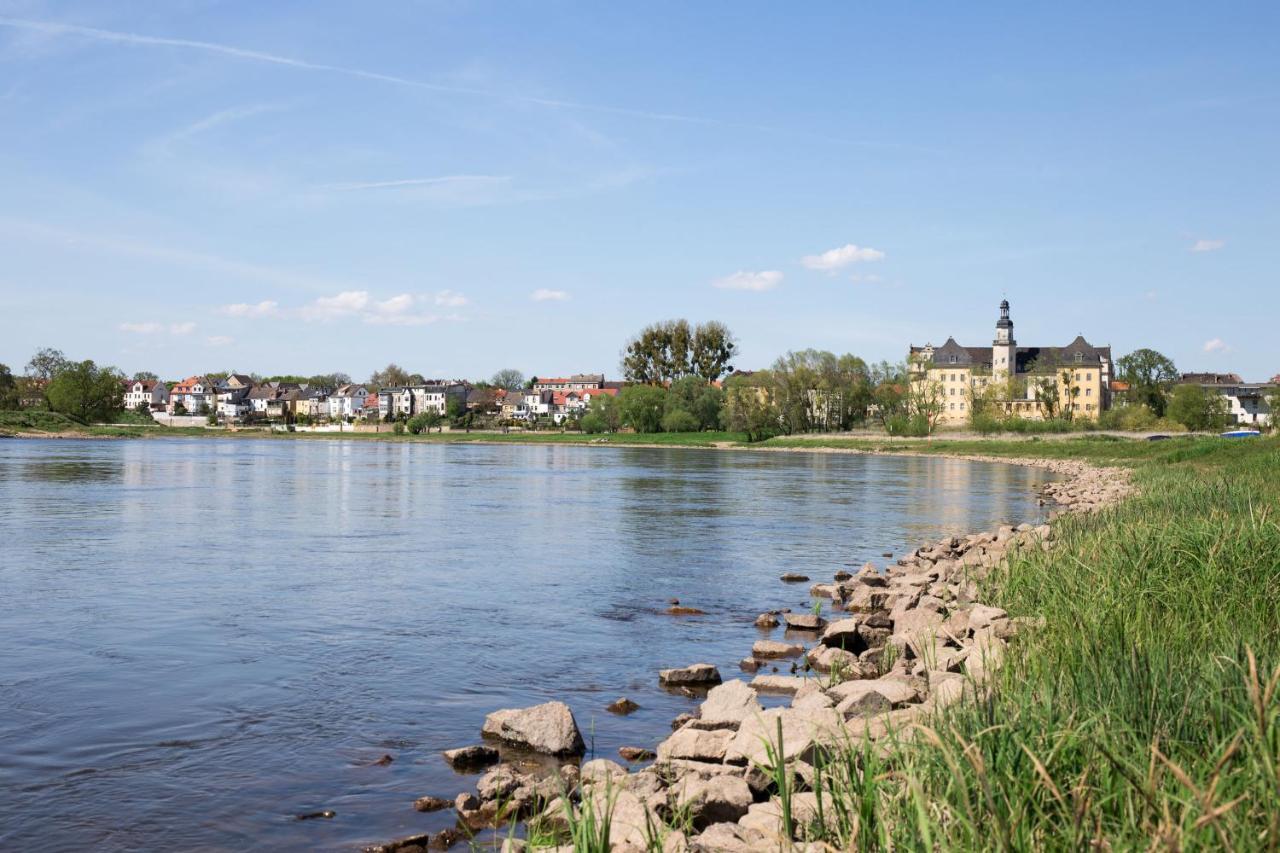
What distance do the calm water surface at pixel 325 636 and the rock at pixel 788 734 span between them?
2.01m

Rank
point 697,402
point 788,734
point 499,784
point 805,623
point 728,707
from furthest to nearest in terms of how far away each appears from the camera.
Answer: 1. point 697,402
2. point 805,623
3. point 728,707
4. point 499,784
5. point 788,734

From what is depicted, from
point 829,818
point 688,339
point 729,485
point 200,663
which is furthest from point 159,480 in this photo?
point 688,339

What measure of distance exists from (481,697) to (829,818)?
6634 mm

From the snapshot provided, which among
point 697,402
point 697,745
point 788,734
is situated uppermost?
point 697,402

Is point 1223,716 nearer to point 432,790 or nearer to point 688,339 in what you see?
point 432,790

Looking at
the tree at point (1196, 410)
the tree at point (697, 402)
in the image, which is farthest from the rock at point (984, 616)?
the tree at point (697, 402)

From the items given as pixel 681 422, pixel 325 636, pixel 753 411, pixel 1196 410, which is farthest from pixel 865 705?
pixel 681 422

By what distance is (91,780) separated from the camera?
9227mm

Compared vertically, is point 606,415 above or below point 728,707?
above

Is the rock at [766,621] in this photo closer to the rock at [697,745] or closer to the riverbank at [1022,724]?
the riverbank at [1022,724]

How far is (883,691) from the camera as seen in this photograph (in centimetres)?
919

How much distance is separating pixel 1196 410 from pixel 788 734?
12050 centimetres

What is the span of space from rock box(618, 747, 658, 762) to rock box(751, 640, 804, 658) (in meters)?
4.48

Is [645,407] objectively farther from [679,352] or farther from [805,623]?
[805,623]
